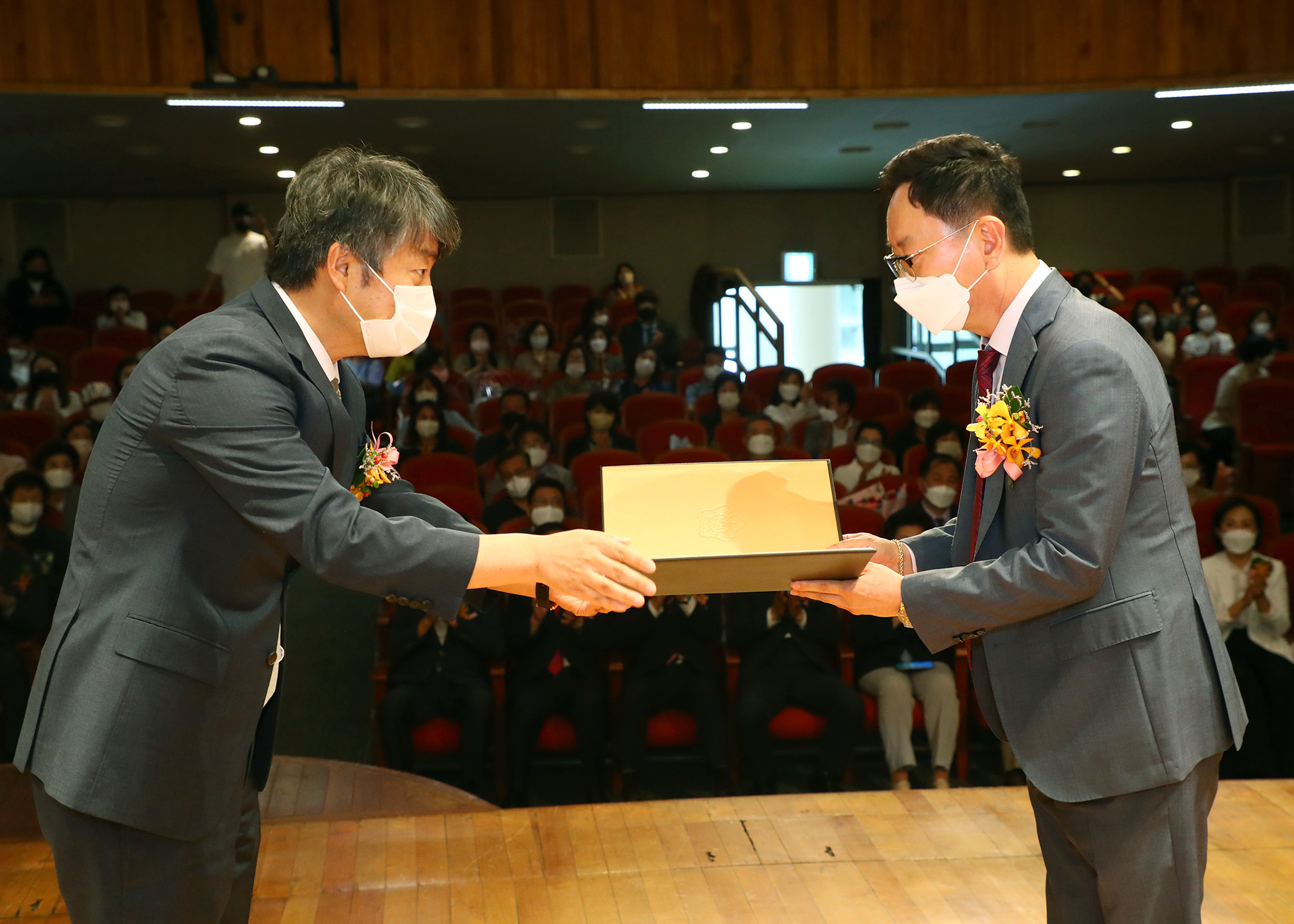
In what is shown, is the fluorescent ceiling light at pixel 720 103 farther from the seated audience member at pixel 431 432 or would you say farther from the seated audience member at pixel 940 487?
the seated audience member at pixel 940 487

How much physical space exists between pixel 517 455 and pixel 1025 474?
444 cm

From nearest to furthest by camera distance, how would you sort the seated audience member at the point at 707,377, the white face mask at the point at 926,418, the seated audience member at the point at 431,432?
1. the seated audience member at the point at 431,432
2. the white face mask at the point at 926,418
3. the seated audience member at the point at 707,377

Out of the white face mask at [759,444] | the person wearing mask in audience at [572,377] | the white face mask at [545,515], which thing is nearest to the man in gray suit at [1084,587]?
the white face mask at [545,515]

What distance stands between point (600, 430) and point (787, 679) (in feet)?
9.50

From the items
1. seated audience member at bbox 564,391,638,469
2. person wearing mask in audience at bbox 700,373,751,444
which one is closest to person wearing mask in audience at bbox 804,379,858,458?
person wearing mask in audience at bbox 700,373,751,444

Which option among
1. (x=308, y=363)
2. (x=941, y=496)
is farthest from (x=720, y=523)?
(x=941, y=496)

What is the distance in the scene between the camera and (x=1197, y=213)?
13914 millimetres

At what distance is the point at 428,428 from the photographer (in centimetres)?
682

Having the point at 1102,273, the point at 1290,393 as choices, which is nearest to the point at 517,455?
the point at 1290,393

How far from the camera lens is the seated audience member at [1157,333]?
927cm

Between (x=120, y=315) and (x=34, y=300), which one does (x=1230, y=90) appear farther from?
(x=34, y=300)

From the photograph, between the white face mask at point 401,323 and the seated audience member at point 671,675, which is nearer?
the white face mask at point 401,323

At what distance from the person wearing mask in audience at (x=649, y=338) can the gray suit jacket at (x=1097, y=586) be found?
25.4ft

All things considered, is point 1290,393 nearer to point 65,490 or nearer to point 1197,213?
point 65,490
